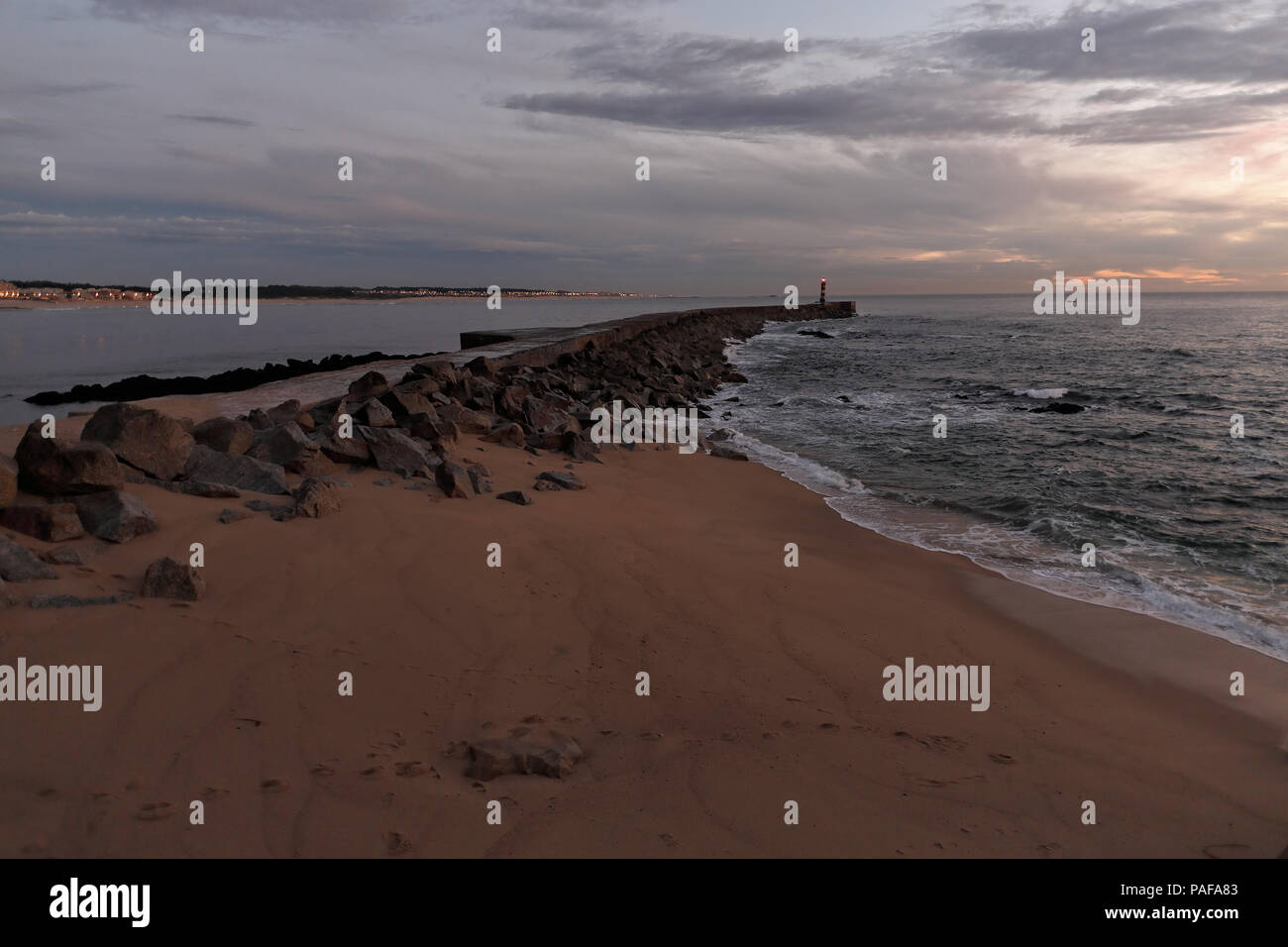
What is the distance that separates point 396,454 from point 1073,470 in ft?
32.8

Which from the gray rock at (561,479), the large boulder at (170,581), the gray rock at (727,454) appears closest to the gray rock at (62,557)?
the large boulder at (170,581)

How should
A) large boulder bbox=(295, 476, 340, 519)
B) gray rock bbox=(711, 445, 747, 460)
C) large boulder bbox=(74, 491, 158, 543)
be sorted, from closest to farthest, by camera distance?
large boulder bbox=(74, 491, 158, 543)
large boulder bbox=(295, 476, 340, 519)
gray rock bbox=(711, 445, 747, 460)

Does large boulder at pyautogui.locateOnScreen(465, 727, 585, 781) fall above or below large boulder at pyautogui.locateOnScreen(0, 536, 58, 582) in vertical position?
below

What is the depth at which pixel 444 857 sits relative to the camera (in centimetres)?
263

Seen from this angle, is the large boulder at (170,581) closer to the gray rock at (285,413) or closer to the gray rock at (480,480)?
the gray rock at (480,480)

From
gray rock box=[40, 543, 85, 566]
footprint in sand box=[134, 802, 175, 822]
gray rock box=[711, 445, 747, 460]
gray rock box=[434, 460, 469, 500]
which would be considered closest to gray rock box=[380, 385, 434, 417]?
gray rock box=[434, 460, 469, 500]

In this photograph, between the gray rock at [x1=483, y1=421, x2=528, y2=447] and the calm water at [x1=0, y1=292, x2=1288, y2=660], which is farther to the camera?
the gray rock at [x1=483, y1=421, x2=528, y2=447]

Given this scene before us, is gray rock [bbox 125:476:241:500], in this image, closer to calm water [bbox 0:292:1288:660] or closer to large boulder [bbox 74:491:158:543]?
large boulder [bbox 74:491:158:543]

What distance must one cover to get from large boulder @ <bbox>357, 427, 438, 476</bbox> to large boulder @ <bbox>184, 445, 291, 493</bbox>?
1.07 metres

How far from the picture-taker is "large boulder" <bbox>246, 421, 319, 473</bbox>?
630 cm

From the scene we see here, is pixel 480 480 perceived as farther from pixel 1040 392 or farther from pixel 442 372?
pixel 1040 392

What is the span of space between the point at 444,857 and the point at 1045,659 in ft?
13.8

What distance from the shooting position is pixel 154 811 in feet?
8.66

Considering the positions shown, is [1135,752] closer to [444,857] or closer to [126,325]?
[444,857]
